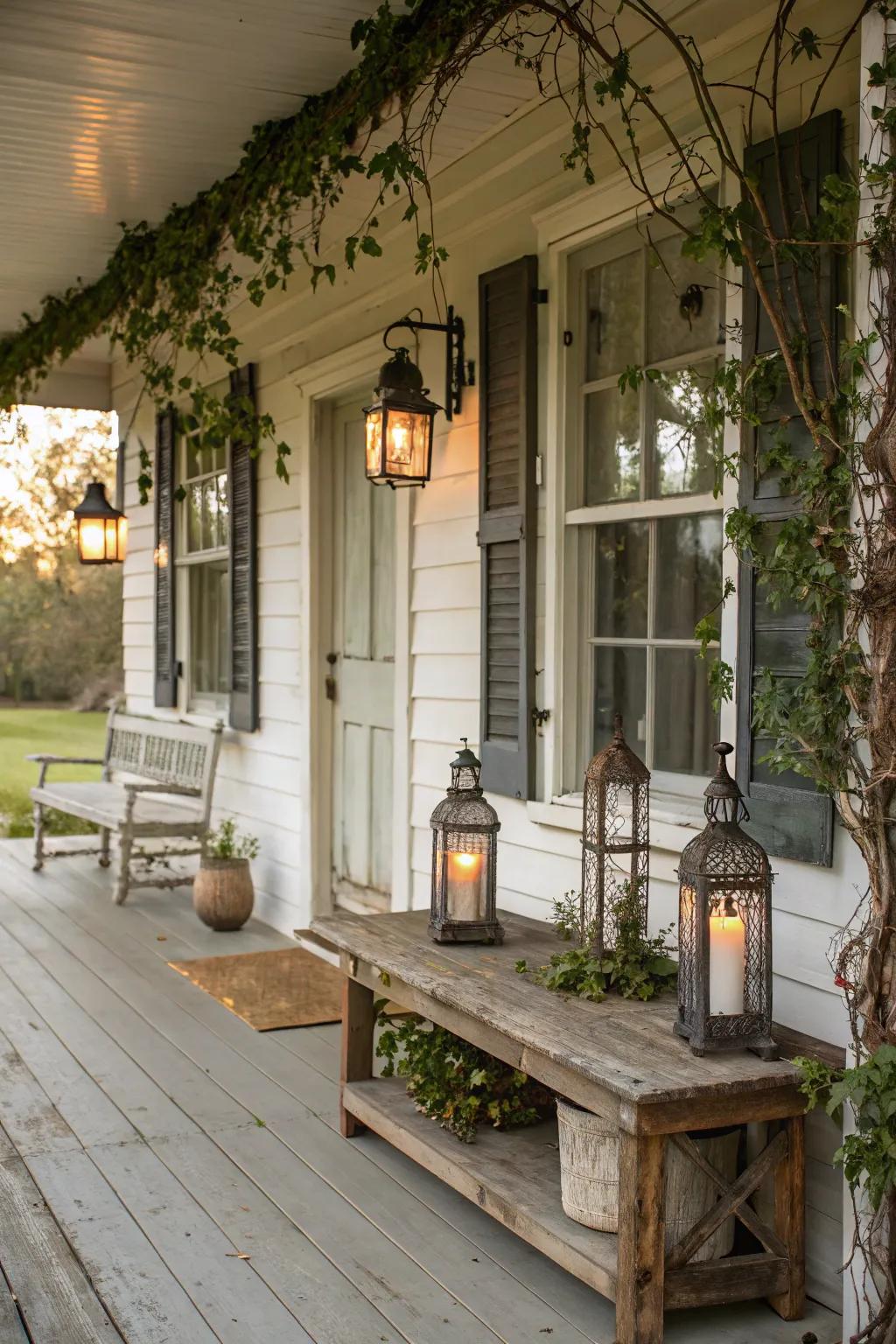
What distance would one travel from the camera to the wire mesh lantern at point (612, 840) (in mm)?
2916

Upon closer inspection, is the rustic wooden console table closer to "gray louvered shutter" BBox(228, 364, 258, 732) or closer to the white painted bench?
"gray louvered shutter" BBox(228, 364, 258, 732)

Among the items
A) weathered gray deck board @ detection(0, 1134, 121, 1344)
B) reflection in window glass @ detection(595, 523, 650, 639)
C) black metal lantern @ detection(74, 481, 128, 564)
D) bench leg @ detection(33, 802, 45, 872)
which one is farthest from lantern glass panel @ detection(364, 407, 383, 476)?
bench leg @ detection(33, 802, 45, 872)

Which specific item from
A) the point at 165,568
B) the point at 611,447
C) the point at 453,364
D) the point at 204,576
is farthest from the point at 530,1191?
the point at 165,568

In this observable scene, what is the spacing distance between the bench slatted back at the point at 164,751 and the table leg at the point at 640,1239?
163 inches

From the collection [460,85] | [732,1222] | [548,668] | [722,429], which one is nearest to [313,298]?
[460,85]

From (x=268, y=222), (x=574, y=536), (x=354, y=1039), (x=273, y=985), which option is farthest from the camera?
(x=273, y=985)

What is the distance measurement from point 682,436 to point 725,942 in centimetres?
134

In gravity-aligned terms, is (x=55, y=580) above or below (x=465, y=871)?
above

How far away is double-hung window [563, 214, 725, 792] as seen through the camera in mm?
3273

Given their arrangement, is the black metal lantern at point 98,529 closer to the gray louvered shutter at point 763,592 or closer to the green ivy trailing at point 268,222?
the green ivy trailing at point 268,222

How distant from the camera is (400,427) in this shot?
408 cm

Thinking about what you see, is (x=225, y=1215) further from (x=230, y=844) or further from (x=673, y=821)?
(x=230, y=844)

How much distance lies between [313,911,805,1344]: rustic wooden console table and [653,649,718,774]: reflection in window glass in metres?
0.61

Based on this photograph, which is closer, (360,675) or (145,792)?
(360,675)
